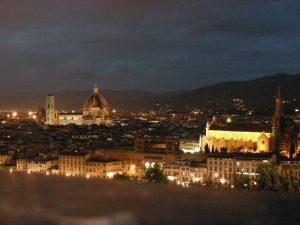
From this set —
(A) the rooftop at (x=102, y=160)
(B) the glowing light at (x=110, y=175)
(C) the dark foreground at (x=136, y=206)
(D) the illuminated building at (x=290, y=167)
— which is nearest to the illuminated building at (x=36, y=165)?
(A) the rooftop at (x=102, y=160)

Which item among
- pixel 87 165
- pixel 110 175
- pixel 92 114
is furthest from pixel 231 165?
pixel 92 114

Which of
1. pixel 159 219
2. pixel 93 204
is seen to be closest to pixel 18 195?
pixel 93 204

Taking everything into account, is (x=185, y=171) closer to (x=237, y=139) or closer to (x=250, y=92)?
(x=237, y=139)

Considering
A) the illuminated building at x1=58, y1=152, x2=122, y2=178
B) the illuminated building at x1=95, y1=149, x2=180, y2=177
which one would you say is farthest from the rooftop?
the illuminated building at x1=95, y1=149, x2=180, y2=177

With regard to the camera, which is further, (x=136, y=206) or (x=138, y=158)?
(x=138, y=158)

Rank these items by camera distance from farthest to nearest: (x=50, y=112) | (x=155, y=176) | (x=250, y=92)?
(x=250, y=92)
(x=50, y=112)
(x=155, y=176)
